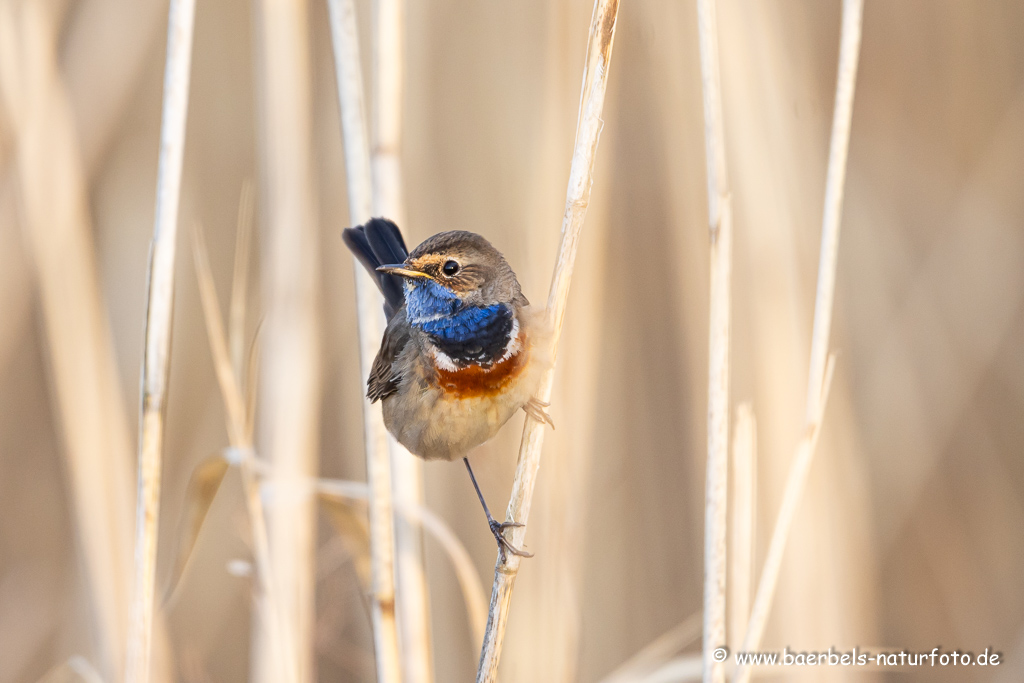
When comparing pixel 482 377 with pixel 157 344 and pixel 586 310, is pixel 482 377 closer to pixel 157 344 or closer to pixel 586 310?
pixel 586 310

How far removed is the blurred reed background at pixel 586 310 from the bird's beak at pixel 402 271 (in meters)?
0.47

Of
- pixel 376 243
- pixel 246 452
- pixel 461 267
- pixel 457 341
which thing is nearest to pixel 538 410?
pixel 457 341

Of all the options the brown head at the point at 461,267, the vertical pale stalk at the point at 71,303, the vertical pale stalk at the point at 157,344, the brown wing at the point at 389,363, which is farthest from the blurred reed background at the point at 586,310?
the vertical pale stalk at the point at 157,344

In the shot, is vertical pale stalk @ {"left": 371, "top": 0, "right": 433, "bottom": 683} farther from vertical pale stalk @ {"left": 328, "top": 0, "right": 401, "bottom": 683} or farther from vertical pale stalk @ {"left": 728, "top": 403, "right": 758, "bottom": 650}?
vertical pale stalk @ {"left": 728, "top": 403, "right": 758, "bottom": 650}

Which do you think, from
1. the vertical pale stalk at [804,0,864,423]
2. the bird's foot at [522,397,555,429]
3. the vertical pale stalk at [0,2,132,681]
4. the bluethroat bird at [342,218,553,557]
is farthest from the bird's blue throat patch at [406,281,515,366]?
the vertical pale stalk at [0,2,132,681]

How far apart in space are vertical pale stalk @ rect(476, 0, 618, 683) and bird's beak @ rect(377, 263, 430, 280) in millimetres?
384

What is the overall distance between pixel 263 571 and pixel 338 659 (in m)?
1.19

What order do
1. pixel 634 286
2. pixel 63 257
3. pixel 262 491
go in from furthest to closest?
pixel 634 286
pixel 63 257
pixel 262 491

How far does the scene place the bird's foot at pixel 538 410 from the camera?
6.27 feet

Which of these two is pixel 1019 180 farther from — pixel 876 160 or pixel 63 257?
pixel 63 257

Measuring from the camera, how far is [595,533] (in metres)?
3.14

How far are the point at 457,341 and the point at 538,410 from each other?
1.06ft

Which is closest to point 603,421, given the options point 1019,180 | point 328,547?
point 328,547

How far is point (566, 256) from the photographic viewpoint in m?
1.78
